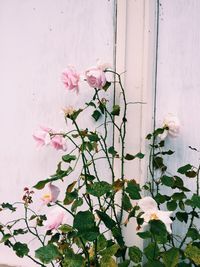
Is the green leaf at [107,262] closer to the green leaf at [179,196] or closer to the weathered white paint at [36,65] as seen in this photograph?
the green leaf at [179,196]

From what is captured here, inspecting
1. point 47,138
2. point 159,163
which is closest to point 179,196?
point 159,163

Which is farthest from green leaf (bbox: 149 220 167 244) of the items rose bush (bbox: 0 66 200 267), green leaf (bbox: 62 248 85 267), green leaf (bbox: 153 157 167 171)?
green leaf (bbox: 153 157 167 171)

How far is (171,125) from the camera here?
1.23 m

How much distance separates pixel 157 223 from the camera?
0.97m

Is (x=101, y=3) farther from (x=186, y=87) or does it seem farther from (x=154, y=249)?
(x=154, y=249)

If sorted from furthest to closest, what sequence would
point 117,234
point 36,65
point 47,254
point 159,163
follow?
1. point 36,65
2. point 159,163
3. point 117,234
4. point 47,254

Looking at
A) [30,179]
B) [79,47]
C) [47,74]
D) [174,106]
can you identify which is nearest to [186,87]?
[174,106]

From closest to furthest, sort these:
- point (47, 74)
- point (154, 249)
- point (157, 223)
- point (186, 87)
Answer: point (157, 223), point (154, 249), point (186, 87), point (47, 74)

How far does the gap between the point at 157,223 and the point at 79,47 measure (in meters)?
0.75

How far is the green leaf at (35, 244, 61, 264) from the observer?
1055mm

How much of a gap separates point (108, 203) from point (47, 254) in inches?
9.8

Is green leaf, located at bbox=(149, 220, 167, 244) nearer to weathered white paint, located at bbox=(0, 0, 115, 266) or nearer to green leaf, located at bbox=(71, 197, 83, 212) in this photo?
green leaf, located at bbox=(71, 197, 83, 212)

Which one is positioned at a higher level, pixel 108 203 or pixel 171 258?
pixel 108 203

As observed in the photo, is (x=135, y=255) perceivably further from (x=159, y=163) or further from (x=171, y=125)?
(x=171, y=125)
